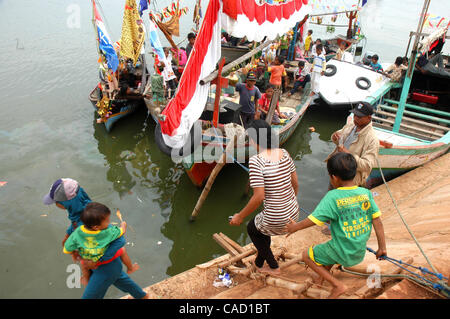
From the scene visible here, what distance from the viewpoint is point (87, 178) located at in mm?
7805

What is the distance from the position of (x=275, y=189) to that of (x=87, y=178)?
6441 millimetres

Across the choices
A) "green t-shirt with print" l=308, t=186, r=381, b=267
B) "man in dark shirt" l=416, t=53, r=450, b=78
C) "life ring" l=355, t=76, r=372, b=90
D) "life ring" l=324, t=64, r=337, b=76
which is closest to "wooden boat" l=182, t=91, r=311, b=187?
"green t-shirt with print" l=308, t=186, r=381, b=267

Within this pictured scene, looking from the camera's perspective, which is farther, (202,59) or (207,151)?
(207,151)

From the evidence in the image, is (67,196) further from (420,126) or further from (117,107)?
(420,126)

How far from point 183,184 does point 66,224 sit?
2.74 m

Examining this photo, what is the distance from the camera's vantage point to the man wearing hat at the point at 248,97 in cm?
700

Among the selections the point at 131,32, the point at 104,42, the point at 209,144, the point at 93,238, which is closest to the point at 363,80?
the point at 209,144

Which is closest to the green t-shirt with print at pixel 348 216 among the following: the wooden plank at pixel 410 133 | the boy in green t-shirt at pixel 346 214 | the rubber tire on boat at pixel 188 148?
the boy in green t-shirt at pixel 346 214

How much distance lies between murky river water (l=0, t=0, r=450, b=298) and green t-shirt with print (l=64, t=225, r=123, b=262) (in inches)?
103


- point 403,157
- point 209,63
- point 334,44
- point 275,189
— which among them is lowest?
→ point 334,44

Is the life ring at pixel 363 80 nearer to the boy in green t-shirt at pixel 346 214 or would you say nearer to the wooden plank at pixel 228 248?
the wooden plank at pixel 228 248
